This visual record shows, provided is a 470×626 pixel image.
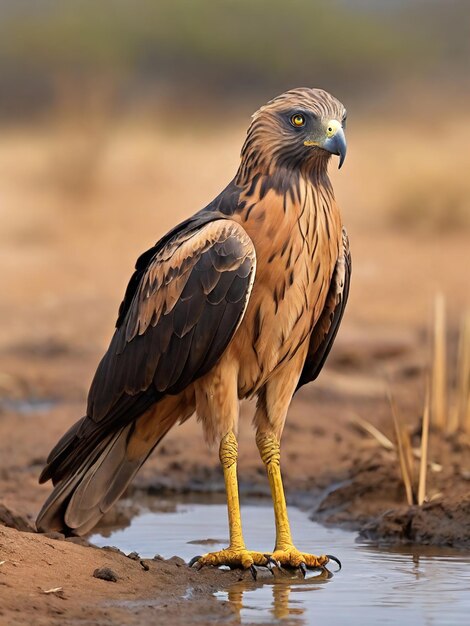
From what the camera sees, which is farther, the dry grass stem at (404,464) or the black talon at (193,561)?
the dry grass stem at (404,464)

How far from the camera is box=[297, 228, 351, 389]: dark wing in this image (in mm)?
6852

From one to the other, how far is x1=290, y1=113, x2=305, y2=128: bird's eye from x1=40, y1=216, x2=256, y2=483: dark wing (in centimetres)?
54

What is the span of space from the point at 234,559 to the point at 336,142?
1891 millimetres

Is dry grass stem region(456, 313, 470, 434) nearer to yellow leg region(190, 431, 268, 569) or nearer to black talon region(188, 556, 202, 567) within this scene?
yellow leg region(190, 431, 268, 569)

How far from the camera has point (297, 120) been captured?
261 inches

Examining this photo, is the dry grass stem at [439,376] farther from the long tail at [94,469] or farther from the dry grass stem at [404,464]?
the long tail at [94,469]

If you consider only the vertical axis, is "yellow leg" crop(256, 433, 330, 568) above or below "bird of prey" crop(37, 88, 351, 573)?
below

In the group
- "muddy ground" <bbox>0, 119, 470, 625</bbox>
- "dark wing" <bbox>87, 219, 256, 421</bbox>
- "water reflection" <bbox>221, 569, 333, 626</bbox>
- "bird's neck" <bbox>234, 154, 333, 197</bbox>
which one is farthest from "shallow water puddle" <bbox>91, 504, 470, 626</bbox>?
"bird's neck" <bbox>234, 154, 333, 197</bbox>

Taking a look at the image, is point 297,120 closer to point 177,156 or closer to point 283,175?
point 283,175

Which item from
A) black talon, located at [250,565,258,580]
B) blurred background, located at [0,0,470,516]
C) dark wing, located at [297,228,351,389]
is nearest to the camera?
black talon, located at [250,565,258,580]

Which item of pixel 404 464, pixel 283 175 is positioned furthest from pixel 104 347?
pixel 283 175

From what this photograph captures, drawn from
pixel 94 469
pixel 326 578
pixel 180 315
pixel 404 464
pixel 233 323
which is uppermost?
pixel 180 315

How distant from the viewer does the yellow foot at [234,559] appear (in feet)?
21.1

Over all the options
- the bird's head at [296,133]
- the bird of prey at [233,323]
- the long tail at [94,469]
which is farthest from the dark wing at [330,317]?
the long tail at [94,469]
